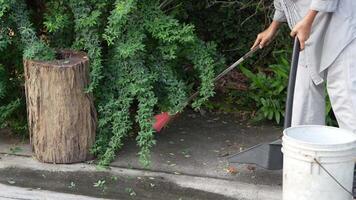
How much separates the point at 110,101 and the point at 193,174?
0.81m

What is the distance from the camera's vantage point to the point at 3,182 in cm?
482

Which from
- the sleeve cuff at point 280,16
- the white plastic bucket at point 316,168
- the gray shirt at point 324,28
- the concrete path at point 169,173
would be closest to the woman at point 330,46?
the gray shirt at point 324,28

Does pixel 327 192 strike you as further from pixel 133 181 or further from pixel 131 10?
pixel 131 10

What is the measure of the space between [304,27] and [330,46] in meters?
0.21

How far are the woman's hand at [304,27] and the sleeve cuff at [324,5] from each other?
0.11 feet

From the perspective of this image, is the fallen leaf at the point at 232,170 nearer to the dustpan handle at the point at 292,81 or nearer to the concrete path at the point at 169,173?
the concrete path at the point at 169,173

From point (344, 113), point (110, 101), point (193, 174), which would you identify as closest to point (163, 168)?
point (193, 174)

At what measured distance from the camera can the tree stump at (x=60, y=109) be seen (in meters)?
4.94

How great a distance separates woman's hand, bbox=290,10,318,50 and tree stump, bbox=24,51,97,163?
64.6 inches

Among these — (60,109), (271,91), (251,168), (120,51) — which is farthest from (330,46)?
(271,91)

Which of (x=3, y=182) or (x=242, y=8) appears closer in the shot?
(x=3, y=182)

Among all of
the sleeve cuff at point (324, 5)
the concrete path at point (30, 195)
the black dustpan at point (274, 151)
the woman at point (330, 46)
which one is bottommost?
the concrete path at point (30, 195)

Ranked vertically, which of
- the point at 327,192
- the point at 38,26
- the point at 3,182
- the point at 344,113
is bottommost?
the point at 3,182

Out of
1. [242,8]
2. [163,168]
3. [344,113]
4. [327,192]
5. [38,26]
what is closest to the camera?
[327,192]
